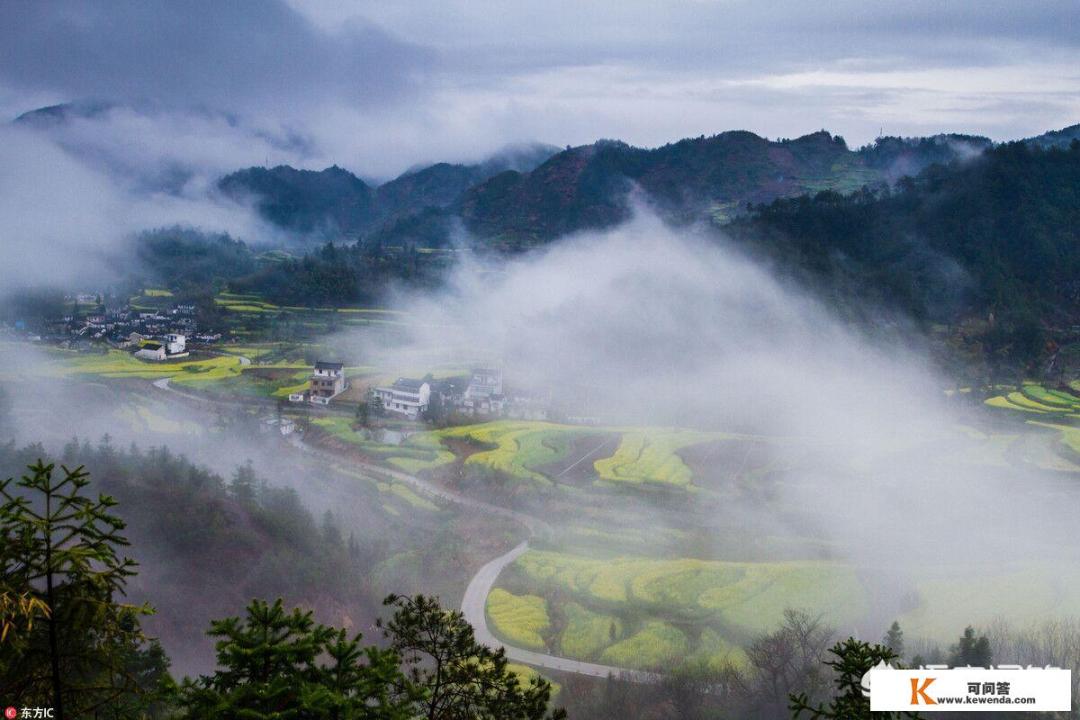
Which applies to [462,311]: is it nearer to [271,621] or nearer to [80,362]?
[80,362]

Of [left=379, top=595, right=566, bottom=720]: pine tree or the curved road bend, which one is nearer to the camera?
[left=379, top=595, right=566, bottom=720]: pine tree

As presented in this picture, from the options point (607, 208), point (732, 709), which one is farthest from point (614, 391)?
point (607, 208)

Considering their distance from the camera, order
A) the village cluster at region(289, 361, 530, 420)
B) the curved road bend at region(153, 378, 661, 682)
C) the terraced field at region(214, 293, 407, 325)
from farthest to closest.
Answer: the terraced field at region(214, 293, 407, 325) → the village cluster at region(289, 361, 530, 420) → the curved road bend at region(153, 378, 661, 682)

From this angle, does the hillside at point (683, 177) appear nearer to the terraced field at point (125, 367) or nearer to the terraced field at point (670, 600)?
the terraced field at point (125, 367)

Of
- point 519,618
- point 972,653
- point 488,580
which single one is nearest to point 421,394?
point 488,580

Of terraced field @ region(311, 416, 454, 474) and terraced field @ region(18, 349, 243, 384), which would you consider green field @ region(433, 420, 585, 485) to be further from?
terraced field @ region(18, 349, 243, 384)

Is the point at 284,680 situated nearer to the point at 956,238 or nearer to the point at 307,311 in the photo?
the point at 307,311

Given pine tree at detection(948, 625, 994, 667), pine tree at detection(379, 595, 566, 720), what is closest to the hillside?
pine tree at detection(948, 625, 994, 667)
